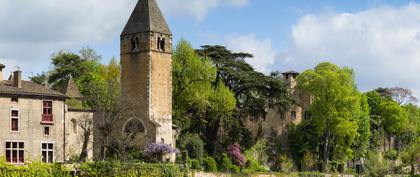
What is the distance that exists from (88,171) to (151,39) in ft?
51.6

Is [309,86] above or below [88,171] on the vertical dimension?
above

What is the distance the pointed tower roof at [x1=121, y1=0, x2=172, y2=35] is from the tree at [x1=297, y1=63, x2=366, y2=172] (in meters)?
19.5

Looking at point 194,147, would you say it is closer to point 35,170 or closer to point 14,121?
point 14,121

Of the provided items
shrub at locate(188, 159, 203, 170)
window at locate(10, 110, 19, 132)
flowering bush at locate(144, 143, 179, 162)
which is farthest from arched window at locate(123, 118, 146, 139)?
window at locate(10, 110, 19, 132)

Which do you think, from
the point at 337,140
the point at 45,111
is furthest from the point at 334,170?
the point at 45,111

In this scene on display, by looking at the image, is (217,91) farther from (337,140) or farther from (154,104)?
(337,140)

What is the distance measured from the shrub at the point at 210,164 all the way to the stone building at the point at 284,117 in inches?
481

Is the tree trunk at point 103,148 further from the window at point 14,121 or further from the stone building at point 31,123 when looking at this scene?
the window at point 14,121

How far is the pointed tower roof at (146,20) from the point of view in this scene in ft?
211

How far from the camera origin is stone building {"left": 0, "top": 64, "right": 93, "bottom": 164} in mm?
54250

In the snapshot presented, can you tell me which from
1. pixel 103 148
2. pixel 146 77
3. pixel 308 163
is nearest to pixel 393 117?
pixel 308 163

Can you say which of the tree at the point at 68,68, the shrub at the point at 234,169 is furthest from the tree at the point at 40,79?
the shrub at the point at 234,169

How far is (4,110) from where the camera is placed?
54.2 metres

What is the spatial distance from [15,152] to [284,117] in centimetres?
3606
